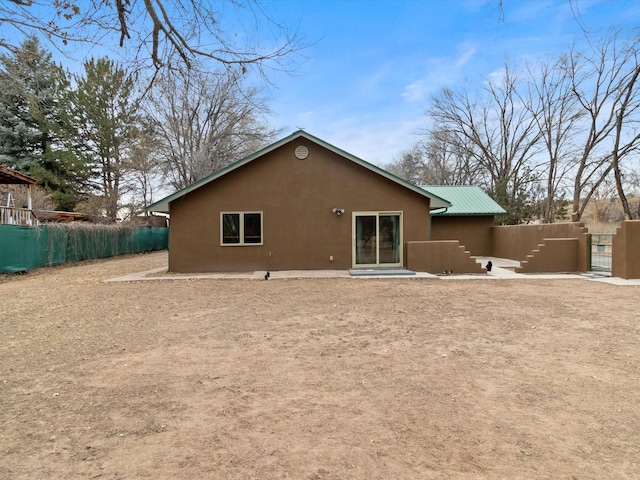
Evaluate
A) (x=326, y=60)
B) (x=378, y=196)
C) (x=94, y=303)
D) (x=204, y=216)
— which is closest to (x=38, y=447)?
(x=326, y=60)

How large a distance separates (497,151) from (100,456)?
116 feet

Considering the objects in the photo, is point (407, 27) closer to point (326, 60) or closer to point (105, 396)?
point (326, 60)

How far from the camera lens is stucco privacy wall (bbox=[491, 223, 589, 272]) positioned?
12.5 metres

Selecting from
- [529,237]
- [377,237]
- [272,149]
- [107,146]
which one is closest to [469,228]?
[529,237]

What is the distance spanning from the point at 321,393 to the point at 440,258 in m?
9.87

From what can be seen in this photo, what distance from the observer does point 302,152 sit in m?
12.9

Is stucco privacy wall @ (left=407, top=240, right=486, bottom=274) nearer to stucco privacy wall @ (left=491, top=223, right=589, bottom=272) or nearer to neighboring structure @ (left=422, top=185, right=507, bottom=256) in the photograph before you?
stucco privacy wall @ (left=491, top=223, right=589, bottom=272)

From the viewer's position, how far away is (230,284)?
1038cm

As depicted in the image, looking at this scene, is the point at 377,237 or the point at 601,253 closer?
the point at 377,237

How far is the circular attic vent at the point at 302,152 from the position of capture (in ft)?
42.4

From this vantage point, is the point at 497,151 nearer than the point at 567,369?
No

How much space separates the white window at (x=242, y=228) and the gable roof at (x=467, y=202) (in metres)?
8.44

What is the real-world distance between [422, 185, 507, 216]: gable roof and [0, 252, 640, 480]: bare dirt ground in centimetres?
1079

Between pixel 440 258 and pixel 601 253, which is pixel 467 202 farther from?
pixel 440 258
